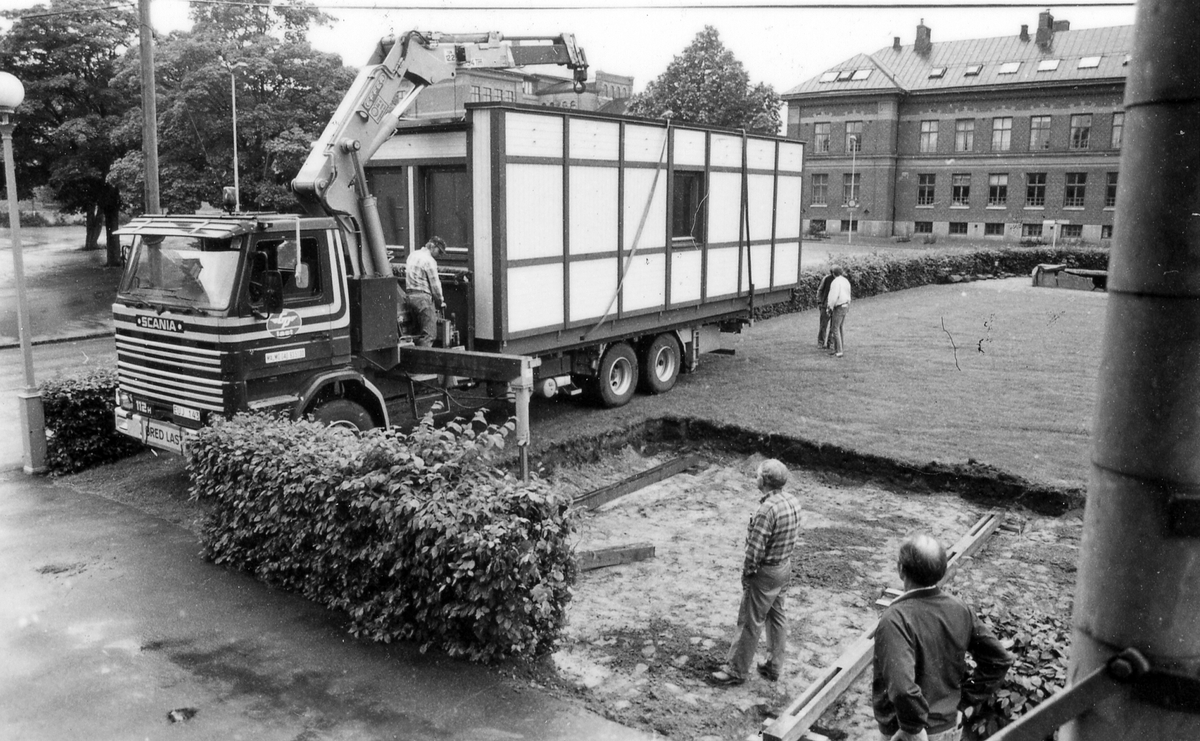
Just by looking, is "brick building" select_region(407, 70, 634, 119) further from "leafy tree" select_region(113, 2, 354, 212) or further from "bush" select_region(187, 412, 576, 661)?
"bush" select_region(187, 412, 576, 661)

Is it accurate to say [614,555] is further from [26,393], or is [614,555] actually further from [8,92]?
[8,92]

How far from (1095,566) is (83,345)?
2415 cm

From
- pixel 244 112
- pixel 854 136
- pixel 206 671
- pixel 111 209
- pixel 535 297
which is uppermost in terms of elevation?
pixel 854 136

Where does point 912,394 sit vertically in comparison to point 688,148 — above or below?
below

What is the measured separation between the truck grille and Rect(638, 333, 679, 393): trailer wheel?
7.18m

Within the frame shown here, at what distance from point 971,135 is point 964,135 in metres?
0.40

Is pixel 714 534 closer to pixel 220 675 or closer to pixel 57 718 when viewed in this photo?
pixel 220 675

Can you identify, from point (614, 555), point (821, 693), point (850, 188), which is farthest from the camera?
point (850, 188)

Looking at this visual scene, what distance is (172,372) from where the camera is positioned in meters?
9.77

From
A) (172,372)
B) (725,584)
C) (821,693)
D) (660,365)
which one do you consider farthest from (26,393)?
(821,693)

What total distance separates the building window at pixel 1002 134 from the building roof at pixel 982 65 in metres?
2.16

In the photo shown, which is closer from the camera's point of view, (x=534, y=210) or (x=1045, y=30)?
(x=534, y=210)

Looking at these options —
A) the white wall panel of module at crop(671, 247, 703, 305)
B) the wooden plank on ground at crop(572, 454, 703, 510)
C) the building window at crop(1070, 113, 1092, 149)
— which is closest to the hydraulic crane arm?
the wooden plank on ground at crop(572, 454, 703, 510)

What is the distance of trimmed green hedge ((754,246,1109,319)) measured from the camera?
87.6 feet
